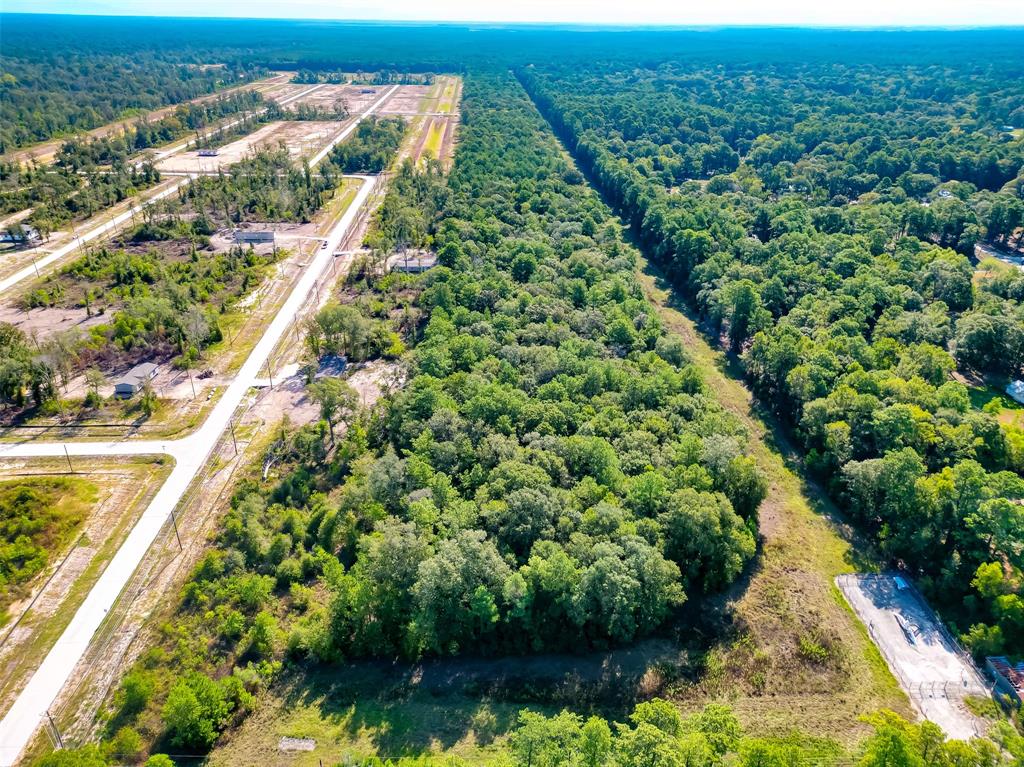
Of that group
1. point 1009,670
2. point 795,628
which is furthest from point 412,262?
point 1009,670

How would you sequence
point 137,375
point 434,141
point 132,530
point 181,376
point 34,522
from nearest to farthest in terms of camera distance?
point 34,522
point 132,530
point 137,375
point 181,376
point 434,141

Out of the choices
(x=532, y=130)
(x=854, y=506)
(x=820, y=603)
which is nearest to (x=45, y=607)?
(x=820, y=603)

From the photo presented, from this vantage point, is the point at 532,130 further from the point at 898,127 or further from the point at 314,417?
the point at 314,417

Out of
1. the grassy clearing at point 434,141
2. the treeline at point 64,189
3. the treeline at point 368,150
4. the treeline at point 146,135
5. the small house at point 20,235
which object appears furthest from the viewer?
the grassy clearing at point 434,141

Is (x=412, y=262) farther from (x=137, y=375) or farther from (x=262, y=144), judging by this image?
(x=262, y=144)

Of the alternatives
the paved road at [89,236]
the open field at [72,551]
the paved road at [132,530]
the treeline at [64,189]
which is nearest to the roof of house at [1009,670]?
the paved road at [132,530]

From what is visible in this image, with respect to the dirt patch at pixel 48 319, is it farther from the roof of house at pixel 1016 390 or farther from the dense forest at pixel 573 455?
the roof of house at pixel 1016 390

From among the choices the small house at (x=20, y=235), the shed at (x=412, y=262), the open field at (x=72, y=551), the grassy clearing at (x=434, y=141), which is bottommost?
the open field at (x=72, y=551)
